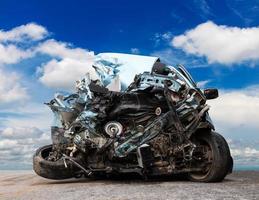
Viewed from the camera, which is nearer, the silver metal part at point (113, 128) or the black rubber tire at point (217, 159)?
the black rubber tire at point (217, 159)

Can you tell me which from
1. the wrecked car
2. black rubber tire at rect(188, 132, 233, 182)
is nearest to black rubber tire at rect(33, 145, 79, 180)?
the wrecked car

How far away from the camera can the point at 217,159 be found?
11.9 metres

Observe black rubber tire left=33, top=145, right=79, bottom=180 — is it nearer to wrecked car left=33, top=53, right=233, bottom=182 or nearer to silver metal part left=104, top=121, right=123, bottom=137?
wrecked car left=33, top=53, right=233, bottom=182

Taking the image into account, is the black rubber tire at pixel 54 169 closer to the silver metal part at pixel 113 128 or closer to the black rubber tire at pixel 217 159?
the silver metal part at pixel 113 128

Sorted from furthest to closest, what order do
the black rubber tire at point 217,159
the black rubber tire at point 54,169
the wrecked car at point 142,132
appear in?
the black rubber tire at point 54,169 < the wrecked car at point 142,132 < the black rubber tire at point 217,159

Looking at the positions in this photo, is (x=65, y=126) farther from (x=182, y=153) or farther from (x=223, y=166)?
(x=223, y=166)

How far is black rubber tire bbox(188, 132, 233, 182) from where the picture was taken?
11.9 m

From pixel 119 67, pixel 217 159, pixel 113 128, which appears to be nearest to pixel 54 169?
pixel 113 128

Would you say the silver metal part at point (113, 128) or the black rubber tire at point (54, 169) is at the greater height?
the silver metal part at point (113, 128)

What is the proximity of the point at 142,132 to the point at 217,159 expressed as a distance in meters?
1.94

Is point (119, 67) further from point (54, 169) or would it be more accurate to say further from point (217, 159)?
point (217, 159)

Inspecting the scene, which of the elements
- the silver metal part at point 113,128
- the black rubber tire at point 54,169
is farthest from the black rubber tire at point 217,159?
the black rubber tire at point 54,169

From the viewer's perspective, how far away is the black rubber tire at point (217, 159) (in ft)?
39.1

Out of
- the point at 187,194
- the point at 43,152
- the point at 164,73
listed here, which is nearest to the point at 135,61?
the point at 164,73
